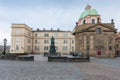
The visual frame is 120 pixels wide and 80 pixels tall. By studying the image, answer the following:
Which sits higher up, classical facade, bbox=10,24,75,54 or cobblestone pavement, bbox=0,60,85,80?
classical facade, bbox=10,24,75,54

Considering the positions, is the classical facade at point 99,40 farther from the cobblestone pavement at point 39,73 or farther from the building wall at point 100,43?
the cobblestone pavement at point 39,73

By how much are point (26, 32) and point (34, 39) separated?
13201 millimetres

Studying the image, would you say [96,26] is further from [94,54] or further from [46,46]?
[46,46]

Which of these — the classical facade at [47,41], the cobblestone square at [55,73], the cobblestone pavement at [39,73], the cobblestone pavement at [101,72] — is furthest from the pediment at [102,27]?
the cobblestone pavement at [39,73]

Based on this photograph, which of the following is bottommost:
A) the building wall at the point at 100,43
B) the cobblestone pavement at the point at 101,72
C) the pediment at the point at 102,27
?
the cobblestone pavement at the point at 101,72

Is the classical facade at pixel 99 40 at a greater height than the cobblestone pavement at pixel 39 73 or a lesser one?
greater

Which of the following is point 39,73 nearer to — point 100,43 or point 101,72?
point 101,72

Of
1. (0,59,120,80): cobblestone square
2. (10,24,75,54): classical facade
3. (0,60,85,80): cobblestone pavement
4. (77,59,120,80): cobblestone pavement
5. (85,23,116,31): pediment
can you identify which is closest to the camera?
(0,60,85,80): cobblestone pavement

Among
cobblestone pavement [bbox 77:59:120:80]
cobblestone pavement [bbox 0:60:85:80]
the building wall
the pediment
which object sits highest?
the pediment

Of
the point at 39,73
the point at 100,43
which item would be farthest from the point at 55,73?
the point at 100,43

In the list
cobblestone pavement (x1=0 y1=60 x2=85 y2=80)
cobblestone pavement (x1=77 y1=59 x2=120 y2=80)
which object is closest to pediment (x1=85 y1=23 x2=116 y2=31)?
cobblestone pavement (x1=77 y1=59 x2=120 y2=80)

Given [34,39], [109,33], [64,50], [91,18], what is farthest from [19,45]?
[109,33]

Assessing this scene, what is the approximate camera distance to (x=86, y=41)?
249 ft

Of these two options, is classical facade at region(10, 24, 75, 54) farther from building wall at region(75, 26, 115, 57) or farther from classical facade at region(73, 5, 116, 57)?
building wall at region(75, 26, 115, 57)
